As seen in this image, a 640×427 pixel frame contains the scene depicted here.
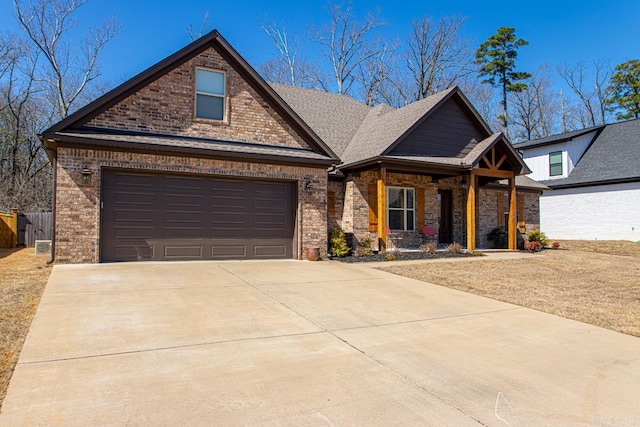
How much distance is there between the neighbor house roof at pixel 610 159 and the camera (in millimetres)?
20891

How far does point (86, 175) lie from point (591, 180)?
2266 cm

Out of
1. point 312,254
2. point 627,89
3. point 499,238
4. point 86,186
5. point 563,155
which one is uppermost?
point 627,89

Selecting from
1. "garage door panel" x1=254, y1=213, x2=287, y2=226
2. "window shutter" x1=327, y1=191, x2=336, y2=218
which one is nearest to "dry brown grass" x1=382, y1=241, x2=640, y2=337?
"garage door panel" x1=254, y1=213, x2=287, y2=226

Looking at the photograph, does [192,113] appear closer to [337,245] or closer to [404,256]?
[337,245]

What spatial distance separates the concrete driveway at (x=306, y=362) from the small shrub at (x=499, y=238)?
444 inches

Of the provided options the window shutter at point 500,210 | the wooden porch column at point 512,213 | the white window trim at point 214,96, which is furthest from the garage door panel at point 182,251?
the window shutter at point 500,210

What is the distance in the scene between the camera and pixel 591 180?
21797 mm

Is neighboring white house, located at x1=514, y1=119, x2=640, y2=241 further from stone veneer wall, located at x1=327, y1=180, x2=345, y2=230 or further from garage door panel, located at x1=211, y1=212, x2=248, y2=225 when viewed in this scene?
garage door panel, located at x1=211, y1=212, x2=248, y2=225

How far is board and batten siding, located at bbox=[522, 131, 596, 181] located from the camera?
23781 mm

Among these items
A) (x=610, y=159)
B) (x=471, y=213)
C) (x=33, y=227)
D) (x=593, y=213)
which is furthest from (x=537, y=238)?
(x=33, y=227)

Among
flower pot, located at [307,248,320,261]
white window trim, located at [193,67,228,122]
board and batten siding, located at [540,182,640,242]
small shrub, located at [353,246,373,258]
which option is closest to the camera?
white window trim, located at [193,67,228,122]

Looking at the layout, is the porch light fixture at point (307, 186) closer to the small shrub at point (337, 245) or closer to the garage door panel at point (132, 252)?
the small shrub at point (337, 245)

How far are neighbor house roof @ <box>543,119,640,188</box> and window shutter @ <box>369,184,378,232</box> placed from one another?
13.6m

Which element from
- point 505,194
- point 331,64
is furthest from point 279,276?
point 331,64
